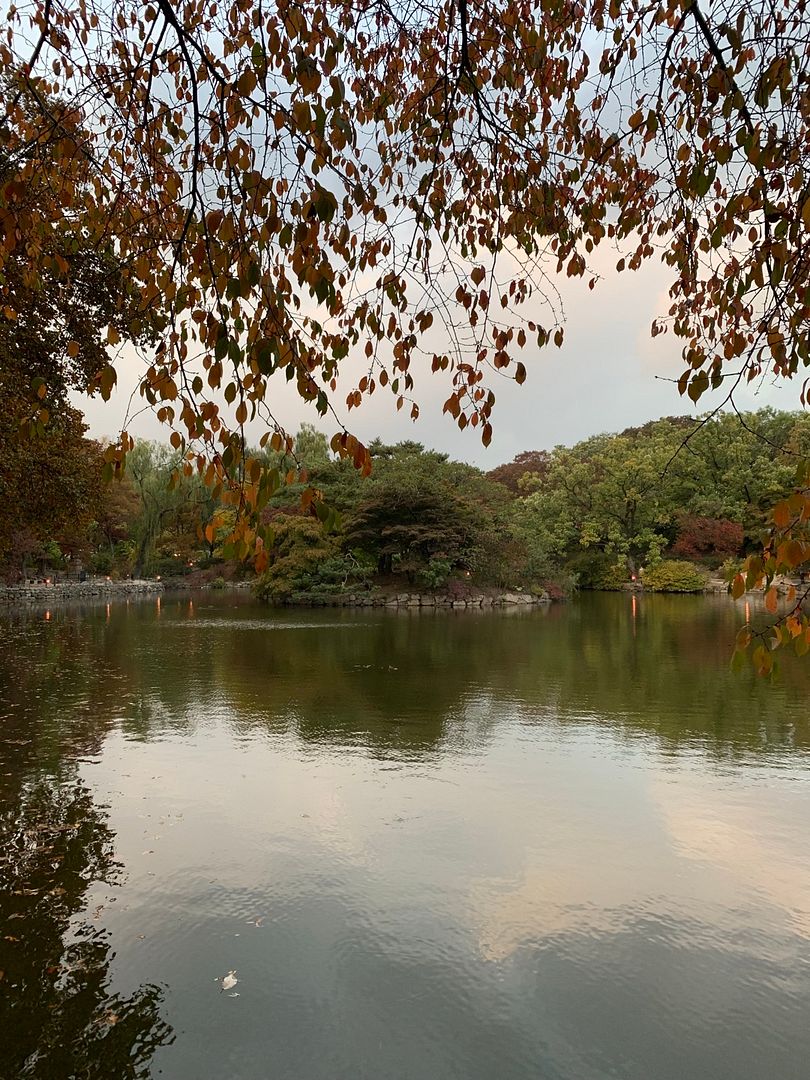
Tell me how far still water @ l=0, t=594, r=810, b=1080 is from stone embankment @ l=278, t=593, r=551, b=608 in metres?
16.6

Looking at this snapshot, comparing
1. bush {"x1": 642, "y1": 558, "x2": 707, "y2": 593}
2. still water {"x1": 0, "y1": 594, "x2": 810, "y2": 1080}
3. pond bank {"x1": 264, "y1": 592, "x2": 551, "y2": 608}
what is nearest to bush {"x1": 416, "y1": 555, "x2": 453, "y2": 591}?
pond bank {"x1": 264, "y1": 592, "x2": 551, "y2": 608}

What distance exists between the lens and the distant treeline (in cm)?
2655

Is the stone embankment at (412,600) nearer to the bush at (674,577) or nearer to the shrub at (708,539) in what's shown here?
the bush at (674,577)

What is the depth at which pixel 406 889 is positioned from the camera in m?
4.00

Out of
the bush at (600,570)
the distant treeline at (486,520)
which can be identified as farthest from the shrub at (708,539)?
the bush at (600,570)

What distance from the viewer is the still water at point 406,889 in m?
2.80

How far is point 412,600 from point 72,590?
16.2 m

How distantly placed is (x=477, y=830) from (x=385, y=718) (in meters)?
3.50

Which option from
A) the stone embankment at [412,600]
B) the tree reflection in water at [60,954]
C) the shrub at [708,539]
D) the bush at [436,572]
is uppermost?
the shrub at [708,539]

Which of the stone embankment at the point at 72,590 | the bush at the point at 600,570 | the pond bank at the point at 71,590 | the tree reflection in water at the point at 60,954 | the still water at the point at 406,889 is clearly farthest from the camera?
the bush at the point at 600,570

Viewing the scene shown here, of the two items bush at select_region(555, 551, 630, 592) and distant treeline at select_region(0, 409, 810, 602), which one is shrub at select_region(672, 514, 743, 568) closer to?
distant treeline at select_region(0, 409, 810, 602)

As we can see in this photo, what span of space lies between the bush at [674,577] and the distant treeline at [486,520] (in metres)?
0.07

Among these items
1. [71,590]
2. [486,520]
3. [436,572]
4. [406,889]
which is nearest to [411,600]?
[436,572]

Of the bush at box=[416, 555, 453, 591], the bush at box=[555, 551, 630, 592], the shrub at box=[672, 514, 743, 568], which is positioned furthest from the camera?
the bush at box=[555, 551, 630, 592]
